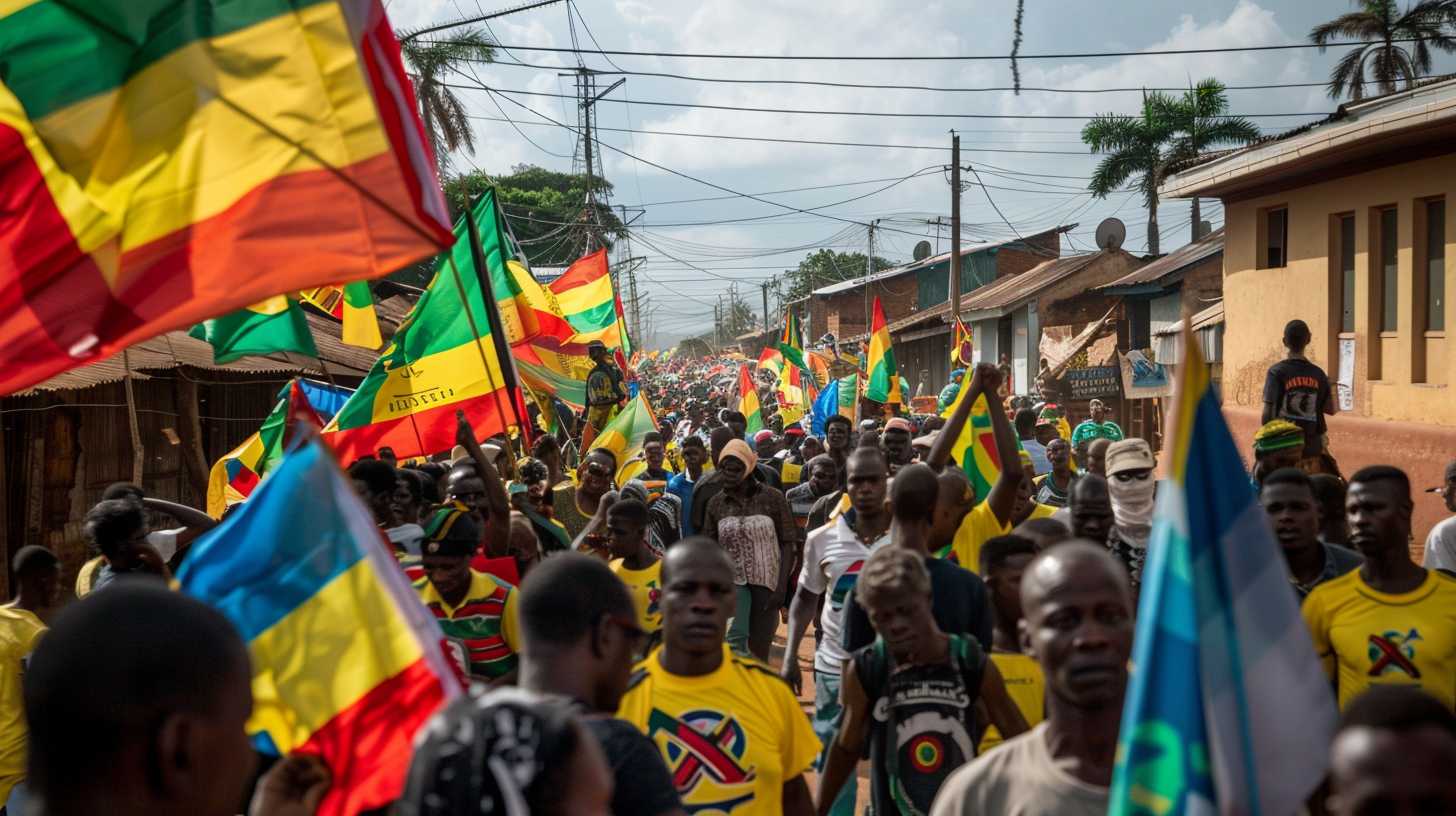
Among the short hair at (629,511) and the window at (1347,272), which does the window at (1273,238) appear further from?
the short hair at (629,511)

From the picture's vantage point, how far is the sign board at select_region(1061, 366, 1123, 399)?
23.1m

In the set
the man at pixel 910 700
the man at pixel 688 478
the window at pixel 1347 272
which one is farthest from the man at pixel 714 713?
the window at pixel 1347 272

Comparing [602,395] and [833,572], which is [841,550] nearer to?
[833,572]

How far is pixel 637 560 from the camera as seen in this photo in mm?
6234

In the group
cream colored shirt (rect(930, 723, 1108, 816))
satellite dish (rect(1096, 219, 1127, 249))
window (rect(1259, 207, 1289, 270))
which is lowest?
cream colored shirt (rect(930, 723, 1108, 816))

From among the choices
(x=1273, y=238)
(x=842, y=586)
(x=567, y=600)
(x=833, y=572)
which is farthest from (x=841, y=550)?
(x=1273, y=238)

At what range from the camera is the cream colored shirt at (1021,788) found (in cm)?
260

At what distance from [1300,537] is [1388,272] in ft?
38.1

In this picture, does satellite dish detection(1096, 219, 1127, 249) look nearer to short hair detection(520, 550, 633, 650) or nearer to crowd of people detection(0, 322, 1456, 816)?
crowd of people detection(0, 322, 1456, 816)

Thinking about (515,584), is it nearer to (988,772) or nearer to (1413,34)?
(988,772)

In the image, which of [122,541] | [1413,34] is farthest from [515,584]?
[1413,34]

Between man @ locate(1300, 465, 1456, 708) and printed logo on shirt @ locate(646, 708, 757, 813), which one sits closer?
printed logo on shirt @ locate(646, 708, 757, 813)

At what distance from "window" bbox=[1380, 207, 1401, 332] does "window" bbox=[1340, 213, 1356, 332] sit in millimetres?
557

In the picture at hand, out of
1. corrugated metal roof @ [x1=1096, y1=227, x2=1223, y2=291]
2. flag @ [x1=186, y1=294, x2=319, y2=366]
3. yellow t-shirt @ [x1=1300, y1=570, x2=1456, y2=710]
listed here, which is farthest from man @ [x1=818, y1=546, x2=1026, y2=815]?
corrugated metal roof @ [x1=1096, y1=227, x2=1223, y2=291]
